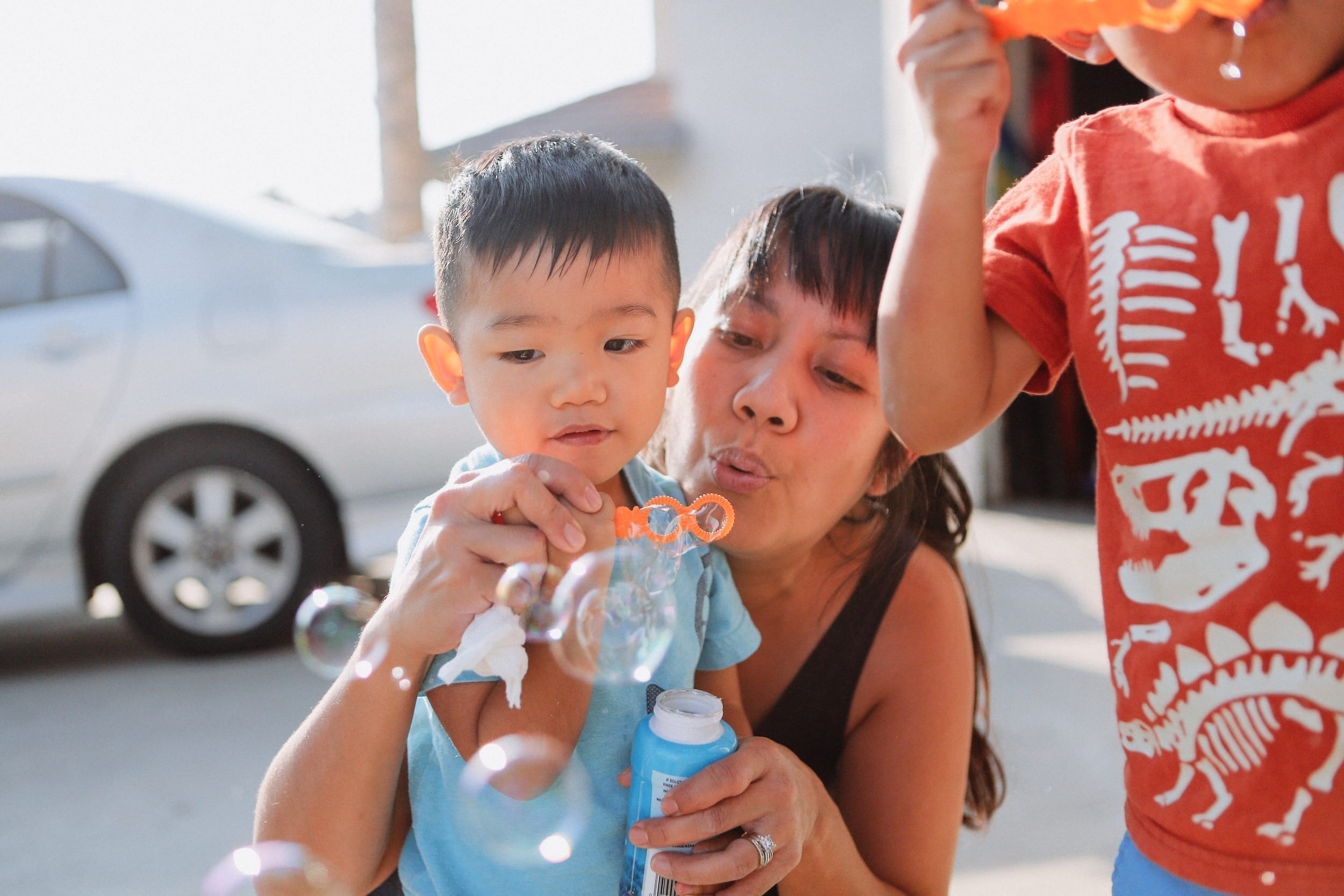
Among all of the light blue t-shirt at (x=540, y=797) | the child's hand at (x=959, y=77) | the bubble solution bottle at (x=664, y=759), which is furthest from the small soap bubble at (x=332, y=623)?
the child's hand at (x=959, y=77)

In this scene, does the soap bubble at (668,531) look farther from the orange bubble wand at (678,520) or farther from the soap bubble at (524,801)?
the soap bubble at (524,801)

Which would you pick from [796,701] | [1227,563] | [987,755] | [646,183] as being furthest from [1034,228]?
[987,755]

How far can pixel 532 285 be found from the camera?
1.20m

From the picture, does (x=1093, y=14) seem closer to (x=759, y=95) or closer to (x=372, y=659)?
(x=372, y=659)

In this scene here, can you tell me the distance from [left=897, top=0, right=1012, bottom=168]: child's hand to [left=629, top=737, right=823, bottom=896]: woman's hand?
585mm

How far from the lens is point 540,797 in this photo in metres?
1.17

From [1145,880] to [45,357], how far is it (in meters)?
3.63

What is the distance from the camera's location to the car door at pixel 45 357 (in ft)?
12.2

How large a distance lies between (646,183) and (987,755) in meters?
1.09

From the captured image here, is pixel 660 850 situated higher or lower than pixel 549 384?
lower

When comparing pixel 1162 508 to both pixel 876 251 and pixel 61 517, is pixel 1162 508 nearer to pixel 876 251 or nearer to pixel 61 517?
pixel 876 251

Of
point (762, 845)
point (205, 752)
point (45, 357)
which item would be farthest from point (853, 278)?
point (45, 357)

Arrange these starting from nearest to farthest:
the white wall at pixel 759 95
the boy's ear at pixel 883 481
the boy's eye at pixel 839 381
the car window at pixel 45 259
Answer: the boy's eye at pixel 839 381
the boy's ear at pixel 883 481
the car window at pixel 45 259
the white wall at pixel 759 95

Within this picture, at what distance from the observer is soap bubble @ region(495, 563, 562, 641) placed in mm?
1090
